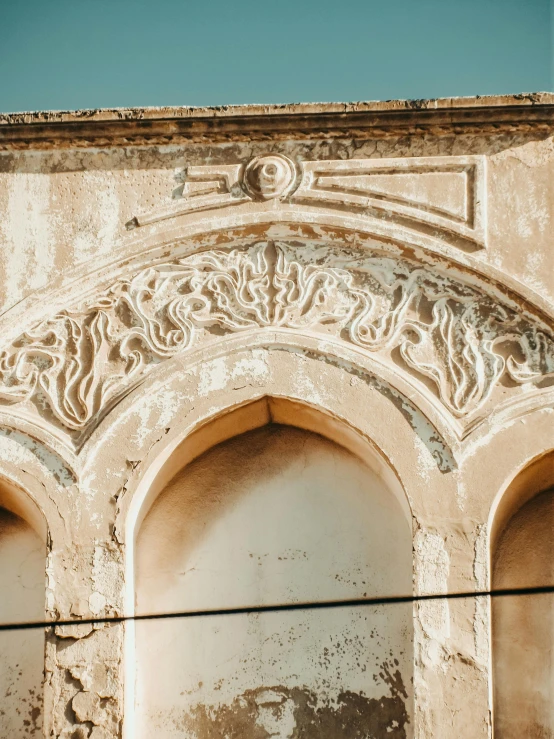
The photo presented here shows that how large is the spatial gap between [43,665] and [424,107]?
3.61m

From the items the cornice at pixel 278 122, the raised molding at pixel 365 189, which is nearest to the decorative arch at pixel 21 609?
the raised molding at pixel 365 189

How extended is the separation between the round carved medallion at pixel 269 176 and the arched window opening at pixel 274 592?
4.21 feet

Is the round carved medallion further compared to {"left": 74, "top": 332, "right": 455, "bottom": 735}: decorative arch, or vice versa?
the round carved medallion

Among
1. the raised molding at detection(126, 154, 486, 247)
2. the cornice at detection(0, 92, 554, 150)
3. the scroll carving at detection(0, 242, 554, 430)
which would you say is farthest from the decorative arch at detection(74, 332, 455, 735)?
the cornice at detection(0, 92, 554, 150)

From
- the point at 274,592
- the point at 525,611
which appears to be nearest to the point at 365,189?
the point at 274,592

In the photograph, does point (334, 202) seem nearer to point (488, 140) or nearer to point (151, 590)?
point (488, 140)

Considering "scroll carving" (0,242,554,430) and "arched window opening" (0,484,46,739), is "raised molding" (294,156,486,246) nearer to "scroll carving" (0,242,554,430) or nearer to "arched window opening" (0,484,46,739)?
"scroll carving" (0,242,554,430)

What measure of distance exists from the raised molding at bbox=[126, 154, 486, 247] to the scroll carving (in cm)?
25

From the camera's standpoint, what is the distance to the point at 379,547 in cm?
618

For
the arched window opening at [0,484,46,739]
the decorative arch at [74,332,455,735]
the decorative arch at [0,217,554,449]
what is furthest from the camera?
the arched window opening at [0,484,46,739]

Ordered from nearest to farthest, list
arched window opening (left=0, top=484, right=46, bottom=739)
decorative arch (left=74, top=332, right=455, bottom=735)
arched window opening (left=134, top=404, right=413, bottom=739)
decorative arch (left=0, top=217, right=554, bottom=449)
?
decorative arch (left=74, top=332, right=455, bottom=735)
decorative arch (left=0, top=217, right=554, bottom=449)
arched window opening (left=134, top=404, right=413, bottom=739)
arched window opening (left=0, top=484, right=46, bottom=739)

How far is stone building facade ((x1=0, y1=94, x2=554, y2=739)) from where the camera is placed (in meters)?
5.85

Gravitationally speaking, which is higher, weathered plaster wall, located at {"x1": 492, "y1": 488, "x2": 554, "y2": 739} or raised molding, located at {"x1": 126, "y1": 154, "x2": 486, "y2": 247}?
raised molding, located at {"x1": 126, "y1": 154, "x2": 486, "y2": 247}

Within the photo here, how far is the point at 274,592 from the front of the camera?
245 inches
